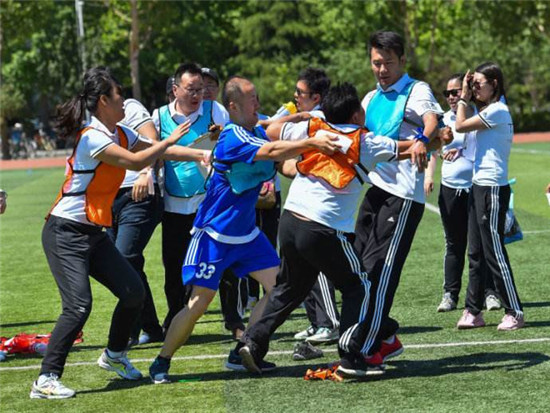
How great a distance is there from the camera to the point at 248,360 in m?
7.55

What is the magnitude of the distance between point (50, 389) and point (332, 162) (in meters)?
2.26

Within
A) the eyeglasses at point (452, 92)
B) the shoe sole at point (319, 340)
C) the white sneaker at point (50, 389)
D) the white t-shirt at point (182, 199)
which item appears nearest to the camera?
the white sneaker at point (50, 389)

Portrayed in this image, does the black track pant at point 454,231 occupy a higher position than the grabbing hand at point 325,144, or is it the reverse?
the grabbing hand at point 325,144

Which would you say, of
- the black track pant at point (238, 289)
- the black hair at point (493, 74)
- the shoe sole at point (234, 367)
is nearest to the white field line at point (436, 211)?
the black track pant at point (238, 289)

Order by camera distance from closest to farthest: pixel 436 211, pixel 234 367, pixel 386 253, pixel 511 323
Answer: pixel 386 253
pixel 234 367
pixel 511 323
pixel 436 211

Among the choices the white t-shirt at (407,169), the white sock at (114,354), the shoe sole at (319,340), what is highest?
the white t-shirt at (407,169)

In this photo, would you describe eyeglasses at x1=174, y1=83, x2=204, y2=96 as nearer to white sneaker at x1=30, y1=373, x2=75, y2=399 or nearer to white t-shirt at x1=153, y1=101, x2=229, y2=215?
white t-shirt at x1=153, y1=101, x2=229, y2=215

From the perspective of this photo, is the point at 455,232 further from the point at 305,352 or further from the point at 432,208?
the point at 432,208

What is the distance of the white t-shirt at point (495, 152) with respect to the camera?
8.95 meters

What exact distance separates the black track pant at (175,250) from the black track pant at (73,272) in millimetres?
1856

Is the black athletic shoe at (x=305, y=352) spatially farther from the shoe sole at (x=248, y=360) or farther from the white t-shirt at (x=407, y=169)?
Result: the white t-shirt at (x=407, y=169)

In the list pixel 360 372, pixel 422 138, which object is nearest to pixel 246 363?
pixel 360 372

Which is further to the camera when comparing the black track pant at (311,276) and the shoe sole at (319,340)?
the shoe sole at (319,340)

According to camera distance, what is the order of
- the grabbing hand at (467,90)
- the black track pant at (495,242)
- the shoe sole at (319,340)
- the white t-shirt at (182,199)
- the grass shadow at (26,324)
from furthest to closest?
1. the grass shadow at (26,324)
2. the white t-shirt at (182,199)
3. the black track pant at (495,242)
4. the shoe sole at (319,340)
5. the grabbing hand at (467,90)
